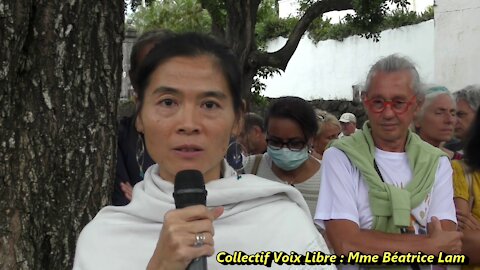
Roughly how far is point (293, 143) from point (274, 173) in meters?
0.29

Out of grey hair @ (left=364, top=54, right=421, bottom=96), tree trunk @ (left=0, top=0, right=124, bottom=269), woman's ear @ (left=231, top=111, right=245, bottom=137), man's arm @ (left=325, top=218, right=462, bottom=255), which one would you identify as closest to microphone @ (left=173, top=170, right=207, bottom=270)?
woman's ear @ (left=231, top=111, right=245, bottom=137)

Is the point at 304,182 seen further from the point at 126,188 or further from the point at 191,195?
the point at 191,195

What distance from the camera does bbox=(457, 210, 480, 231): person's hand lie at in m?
3.35

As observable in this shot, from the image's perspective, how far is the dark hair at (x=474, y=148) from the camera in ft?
11.4

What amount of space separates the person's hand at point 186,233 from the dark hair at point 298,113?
2651mm

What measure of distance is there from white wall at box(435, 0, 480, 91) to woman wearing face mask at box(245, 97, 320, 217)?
1112cm

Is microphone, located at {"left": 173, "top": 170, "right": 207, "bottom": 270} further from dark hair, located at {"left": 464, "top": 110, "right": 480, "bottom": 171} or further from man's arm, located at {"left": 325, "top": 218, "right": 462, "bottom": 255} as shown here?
dark hair, located at {"left": 464, "top": 110, "right": 480, "bottom": 171}

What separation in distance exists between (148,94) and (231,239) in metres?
0.51

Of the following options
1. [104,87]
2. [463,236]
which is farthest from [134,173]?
[463,236]

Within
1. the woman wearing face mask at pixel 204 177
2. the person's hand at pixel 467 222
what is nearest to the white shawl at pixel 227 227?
the woman wearing face mask at pixel 204 177

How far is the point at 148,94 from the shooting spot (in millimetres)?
1985

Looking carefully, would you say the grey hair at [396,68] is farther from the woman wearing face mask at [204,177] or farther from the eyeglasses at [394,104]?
the woman wearing face mask at [204,177]

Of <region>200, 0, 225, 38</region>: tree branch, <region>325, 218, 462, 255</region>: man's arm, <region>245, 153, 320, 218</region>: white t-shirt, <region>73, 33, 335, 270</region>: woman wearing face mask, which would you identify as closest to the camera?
<region>73, 33, 335, 270</region>: woman wearing face mask

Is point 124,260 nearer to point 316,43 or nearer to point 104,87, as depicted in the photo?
point 104,87
